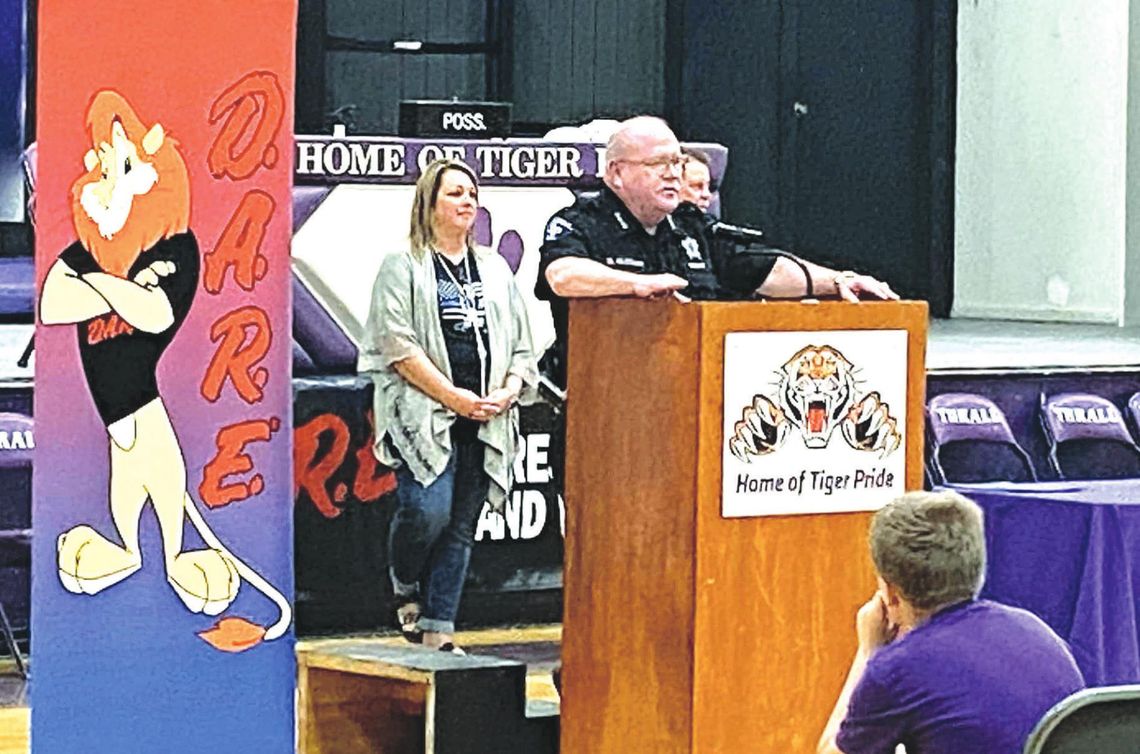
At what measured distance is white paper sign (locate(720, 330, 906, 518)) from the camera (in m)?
4.59

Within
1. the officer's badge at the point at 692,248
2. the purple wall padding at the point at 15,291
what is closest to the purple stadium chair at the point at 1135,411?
the officer's badge at the point at 692,248

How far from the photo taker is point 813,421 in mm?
4695

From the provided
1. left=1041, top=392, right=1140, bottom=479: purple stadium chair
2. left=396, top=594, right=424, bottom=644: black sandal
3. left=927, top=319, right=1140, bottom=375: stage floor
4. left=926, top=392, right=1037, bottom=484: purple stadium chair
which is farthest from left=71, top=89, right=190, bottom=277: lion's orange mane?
left=1041, top=392, right=1140, bottom=479: purple stadium chair

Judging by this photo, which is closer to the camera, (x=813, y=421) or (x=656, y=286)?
(x=656, y=286)

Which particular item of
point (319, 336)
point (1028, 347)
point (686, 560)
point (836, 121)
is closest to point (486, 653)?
point (319, 336)

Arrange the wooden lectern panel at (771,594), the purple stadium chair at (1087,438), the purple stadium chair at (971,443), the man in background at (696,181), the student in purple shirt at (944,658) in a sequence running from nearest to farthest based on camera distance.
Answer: the student in purple shirt at (944,658) → the wooden lectern panel at (771,594) → the man in background at (696,181) → the purple stadium chair at (971,443) → the purple stadium chair at (1087,438)

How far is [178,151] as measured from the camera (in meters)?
4.72

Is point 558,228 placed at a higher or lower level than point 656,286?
higher

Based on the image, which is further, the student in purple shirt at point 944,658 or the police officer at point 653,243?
the police officer at point 653,243

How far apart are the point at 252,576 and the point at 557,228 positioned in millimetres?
1015

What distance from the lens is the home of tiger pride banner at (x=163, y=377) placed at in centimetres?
465

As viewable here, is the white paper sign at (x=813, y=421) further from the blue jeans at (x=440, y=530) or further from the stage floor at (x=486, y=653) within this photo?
the blue jeans at (x=440, y=530)

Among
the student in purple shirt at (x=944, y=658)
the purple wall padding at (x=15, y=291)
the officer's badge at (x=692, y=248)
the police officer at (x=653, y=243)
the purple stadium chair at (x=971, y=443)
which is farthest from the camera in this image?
the purple wall padding at (x=15, y=291)

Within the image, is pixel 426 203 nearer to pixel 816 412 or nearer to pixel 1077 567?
pixel 816 412
